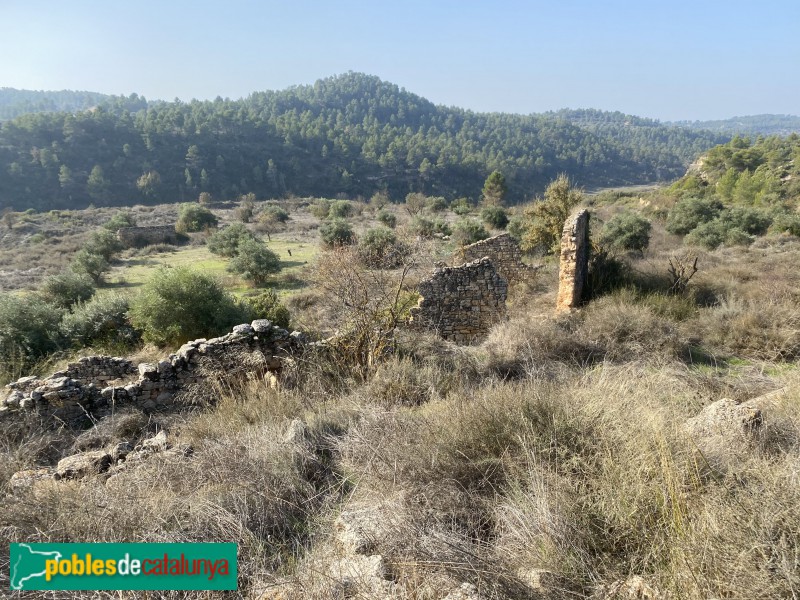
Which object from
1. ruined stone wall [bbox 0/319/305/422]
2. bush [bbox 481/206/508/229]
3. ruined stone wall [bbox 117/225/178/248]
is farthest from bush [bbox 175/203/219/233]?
ruined stone wall [bbox 0/319/305/422]

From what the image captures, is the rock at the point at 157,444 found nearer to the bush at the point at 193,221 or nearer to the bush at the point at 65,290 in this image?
the bush at the point at 65,290

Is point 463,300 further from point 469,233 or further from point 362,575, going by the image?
point 469,233

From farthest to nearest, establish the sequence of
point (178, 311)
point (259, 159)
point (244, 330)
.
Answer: point (259, 159) < point (178, 311) < point (244, 330)

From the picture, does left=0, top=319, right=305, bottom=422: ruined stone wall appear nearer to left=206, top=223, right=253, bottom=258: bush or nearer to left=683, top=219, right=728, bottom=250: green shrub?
left=206, top=223, right=253, bottom=258: bush

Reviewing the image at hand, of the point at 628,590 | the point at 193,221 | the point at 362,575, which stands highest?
the point at 628,590

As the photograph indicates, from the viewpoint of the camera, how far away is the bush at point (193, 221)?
32469 mm

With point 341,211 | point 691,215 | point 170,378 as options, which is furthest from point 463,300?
point 341,211

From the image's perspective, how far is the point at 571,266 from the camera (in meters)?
9.52

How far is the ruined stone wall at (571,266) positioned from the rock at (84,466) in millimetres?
8842

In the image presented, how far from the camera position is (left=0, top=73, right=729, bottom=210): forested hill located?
58.1 meters

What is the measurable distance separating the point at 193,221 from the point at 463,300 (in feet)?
98.8

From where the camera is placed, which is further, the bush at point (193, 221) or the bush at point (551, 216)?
the bush at point (193, 221)

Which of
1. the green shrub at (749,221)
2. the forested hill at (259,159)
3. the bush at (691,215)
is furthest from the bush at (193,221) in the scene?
the green shrub at (749,221)

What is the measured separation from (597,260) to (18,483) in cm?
1168
